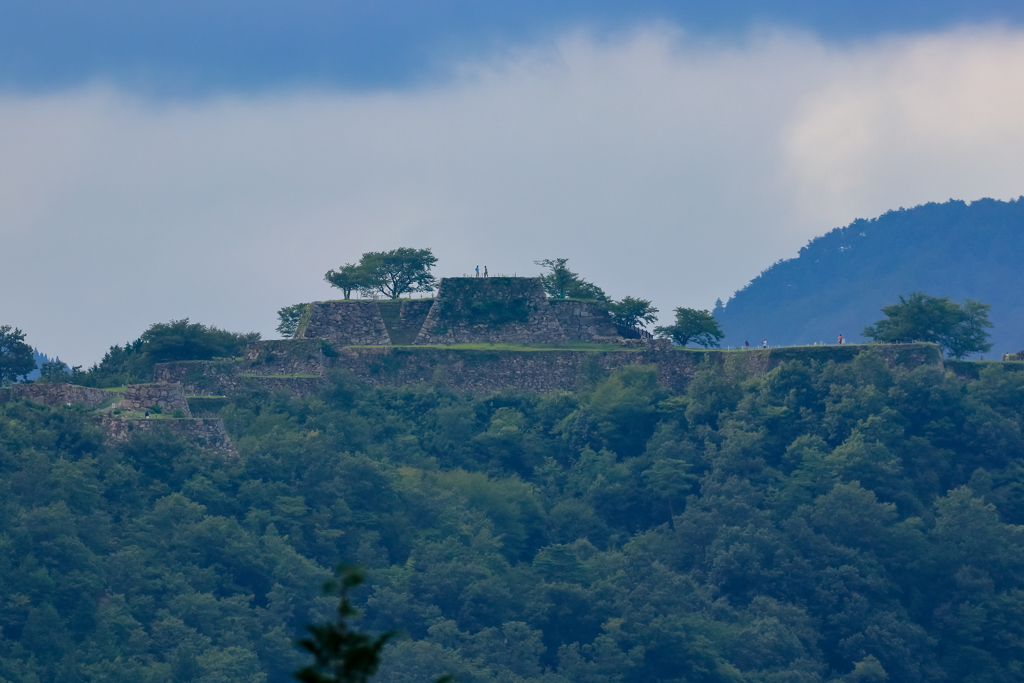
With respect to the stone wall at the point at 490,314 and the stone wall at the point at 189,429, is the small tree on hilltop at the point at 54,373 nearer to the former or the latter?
the stone wall at the point at 189,429

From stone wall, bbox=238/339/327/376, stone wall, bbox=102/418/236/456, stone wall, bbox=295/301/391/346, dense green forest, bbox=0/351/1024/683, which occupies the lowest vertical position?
dense green forest, bbox=0/351/1024/683

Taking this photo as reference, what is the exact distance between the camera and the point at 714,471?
4919 centimetres

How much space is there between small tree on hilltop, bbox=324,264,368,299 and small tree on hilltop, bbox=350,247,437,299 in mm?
75

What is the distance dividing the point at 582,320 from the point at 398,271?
6580mm

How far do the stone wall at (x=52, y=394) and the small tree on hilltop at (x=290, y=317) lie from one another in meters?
10.6

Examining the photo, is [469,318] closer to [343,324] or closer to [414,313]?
[414,313]

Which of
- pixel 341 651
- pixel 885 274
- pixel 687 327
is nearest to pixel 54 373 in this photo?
pixel 687 327

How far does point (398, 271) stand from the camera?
55188 millimetres

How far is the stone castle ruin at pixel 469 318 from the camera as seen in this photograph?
2053 inches

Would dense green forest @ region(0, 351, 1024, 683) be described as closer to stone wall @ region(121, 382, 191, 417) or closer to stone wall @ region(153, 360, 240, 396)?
stone wall @ region(153, 360, 240, 396)

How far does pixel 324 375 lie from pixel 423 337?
3.65 metres

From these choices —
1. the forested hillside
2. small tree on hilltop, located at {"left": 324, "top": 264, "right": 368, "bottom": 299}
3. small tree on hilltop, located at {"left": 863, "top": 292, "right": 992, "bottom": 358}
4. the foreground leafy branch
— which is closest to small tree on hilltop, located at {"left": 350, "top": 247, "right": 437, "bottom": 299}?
small tree on hilltop, located at {"left": 324, "top": 264, "right": 368, "bottom": 299}

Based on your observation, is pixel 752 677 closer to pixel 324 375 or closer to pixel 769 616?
pixel 769 616

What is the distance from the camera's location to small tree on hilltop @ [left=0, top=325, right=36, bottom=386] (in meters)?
49.9
